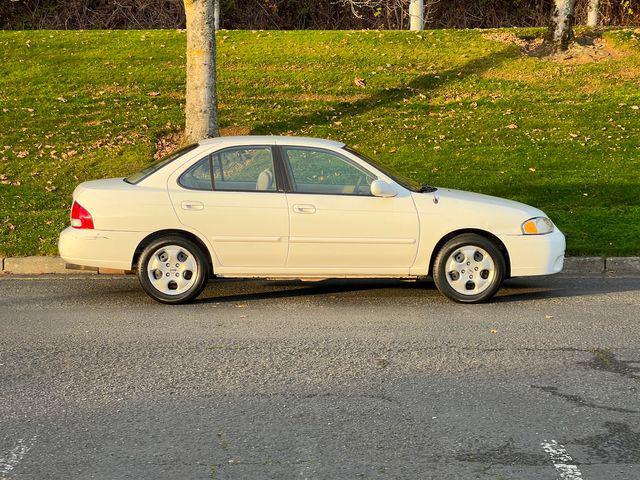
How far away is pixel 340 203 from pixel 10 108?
11068 mm

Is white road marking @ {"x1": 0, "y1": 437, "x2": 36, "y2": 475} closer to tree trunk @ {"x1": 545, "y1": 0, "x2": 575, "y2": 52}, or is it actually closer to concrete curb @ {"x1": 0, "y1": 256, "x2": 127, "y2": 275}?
concrete curb @ {"x1": 0, "y1": 256, "x2": 127, "y2": 275}

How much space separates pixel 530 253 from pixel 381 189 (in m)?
1.47

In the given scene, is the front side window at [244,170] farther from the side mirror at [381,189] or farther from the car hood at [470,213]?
Answer: the car hood at [470,213]

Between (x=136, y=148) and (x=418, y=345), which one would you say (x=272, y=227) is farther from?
(x=136, y=148)

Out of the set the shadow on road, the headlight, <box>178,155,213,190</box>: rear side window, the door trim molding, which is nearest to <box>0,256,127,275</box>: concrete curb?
the shadow on road

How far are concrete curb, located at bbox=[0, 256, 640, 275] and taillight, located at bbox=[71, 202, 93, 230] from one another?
1.65 m

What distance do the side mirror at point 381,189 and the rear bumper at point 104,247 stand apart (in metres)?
2.04

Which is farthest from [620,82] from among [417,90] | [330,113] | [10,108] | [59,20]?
[59,20]

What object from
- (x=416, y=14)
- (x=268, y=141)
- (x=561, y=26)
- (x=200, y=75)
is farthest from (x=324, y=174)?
(x=416, y=14)

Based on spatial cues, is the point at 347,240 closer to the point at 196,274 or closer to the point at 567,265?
the point at 196,274

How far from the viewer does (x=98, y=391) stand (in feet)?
20.0

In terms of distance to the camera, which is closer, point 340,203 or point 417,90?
point 340,203

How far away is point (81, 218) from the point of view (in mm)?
8781

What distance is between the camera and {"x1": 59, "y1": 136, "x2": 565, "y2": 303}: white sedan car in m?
8.74
